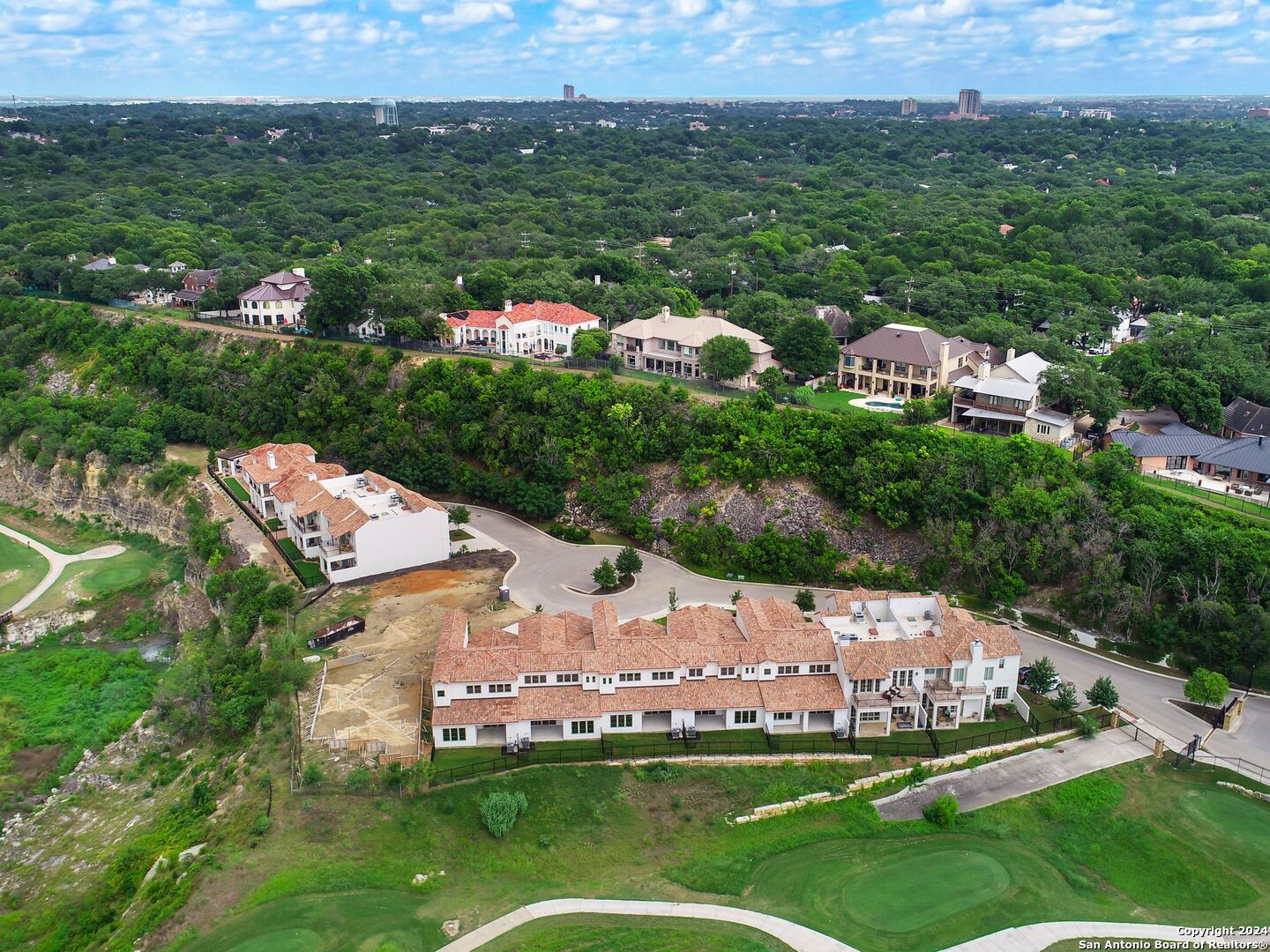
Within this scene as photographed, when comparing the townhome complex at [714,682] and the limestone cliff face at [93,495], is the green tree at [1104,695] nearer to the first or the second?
the townhome complex at [714,682]

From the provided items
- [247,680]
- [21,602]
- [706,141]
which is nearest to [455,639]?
[247,680]

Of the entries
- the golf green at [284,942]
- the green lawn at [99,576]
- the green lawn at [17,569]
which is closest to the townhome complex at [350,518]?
the green lawn at [99,576]

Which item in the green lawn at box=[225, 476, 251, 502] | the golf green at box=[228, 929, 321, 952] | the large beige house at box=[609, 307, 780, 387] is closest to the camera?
the golf green at box=[228, 929, 321, 952]

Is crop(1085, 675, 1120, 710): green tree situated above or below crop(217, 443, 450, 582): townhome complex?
below

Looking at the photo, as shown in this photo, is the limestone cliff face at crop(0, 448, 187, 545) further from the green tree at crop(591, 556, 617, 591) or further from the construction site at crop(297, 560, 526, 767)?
the green tree at crop(591, 556, 617, 591)

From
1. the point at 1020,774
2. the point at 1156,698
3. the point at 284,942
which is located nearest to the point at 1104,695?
the point at 1156,698

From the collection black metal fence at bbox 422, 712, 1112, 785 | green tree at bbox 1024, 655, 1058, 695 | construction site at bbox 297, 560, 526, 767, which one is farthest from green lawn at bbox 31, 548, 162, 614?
green tree at bbox 1024, 655, 1058, 695
